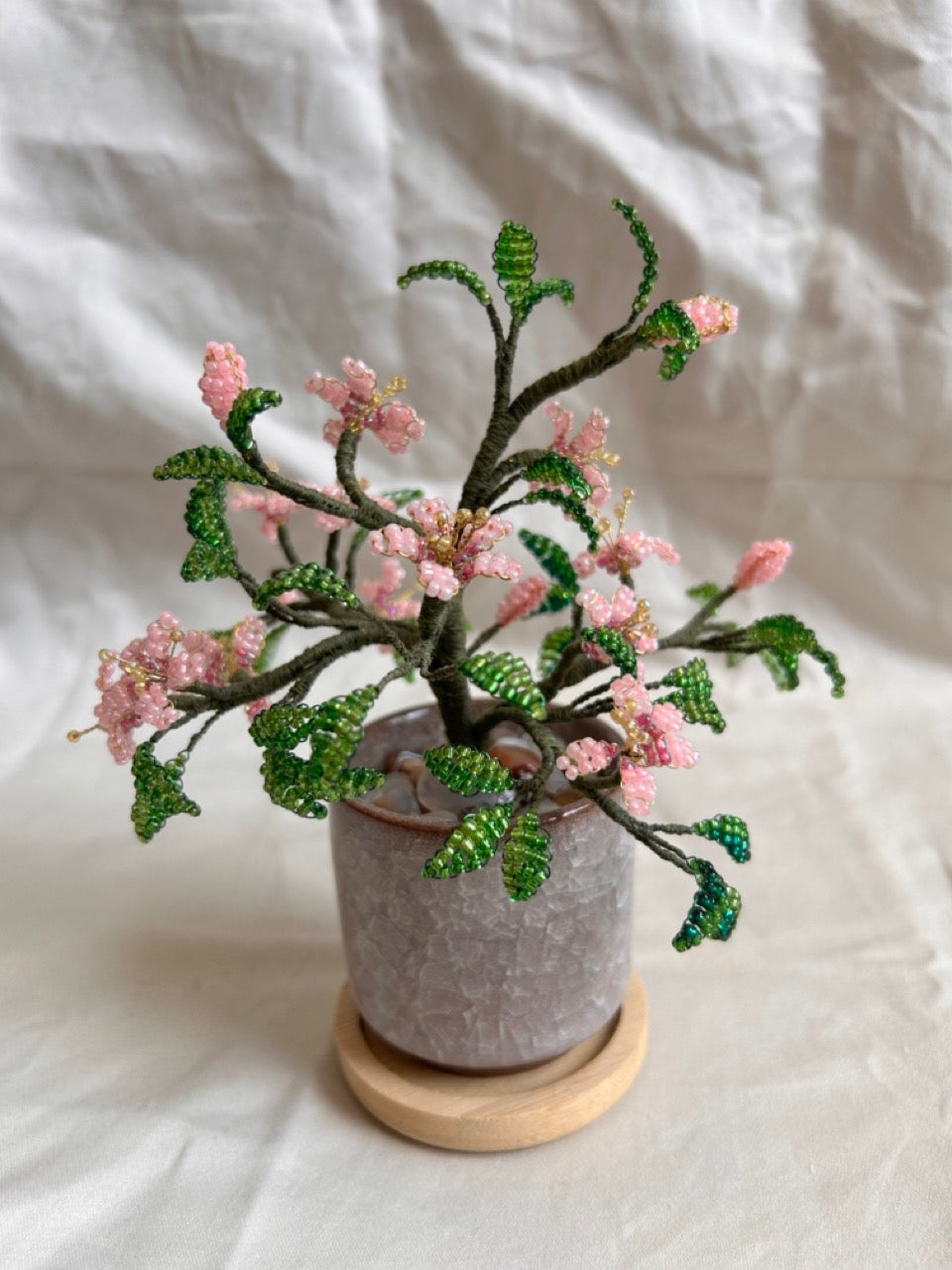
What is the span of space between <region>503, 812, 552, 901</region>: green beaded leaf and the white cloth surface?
0.91 feet

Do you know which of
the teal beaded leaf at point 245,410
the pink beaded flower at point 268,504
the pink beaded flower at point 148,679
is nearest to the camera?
the teal beaded leaf at point 245,410

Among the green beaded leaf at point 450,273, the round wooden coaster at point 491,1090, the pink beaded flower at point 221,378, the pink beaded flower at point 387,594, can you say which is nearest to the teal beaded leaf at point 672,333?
the green beaded leaf at point 450,273

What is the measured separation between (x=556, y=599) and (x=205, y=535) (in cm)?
30

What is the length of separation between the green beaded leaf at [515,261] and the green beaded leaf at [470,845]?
0.92 ft

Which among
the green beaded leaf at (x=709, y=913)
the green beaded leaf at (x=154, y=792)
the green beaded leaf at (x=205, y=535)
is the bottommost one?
the green beaded leaf at (x=154, y=792)

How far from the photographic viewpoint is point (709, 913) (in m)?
0.67

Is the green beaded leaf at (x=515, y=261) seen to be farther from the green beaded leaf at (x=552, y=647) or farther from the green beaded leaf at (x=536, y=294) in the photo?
the green beaded leaf at (x=552, y=647)

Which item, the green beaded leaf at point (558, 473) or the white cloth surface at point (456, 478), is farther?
the white cloth surface at point (456, 478)

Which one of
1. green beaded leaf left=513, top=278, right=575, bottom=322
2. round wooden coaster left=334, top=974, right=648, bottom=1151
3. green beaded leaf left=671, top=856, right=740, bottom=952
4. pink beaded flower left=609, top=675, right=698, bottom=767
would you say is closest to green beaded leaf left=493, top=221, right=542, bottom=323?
green beaded leaf left=513, top=278, right=575, bottom=322

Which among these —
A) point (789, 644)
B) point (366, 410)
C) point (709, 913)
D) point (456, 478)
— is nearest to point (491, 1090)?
point (709, 913)

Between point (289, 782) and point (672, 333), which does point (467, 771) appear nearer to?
point (289, 782)

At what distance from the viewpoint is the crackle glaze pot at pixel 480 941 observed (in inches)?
30.0

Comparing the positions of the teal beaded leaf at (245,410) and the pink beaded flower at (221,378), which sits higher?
Answer: the teal beaded leaf at (245,410)

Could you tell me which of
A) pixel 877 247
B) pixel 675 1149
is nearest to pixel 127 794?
pixel 675 1149
